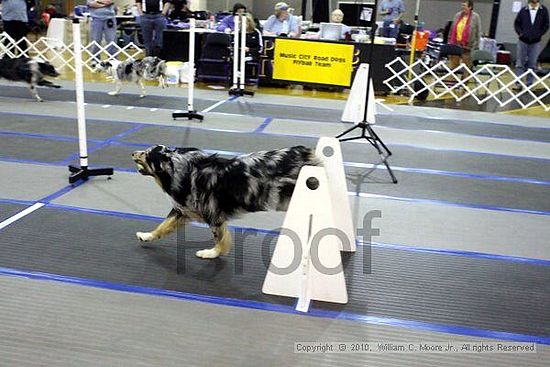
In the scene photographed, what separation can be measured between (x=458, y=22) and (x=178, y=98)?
20.5 feet

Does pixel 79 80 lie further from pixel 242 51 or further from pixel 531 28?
pixel 531 28

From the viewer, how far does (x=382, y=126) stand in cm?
754

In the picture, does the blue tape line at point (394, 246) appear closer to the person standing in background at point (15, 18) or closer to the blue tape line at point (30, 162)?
the blue tape line at point (30, 162)

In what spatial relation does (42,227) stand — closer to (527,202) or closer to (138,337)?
(138,337)

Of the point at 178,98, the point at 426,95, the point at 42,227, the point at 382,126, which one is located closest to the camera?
the point at 42,227

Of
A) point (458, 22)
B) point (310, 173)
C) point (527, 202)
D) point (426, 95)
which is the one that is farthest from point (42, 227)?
point (458, 22)

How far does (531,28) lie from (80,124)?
9.59 meters

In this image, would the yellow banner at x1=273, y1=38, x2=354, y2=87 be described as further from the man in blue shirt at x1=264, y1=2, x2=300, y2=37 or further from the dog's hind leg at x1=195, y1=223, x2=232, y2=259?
the dog's hind leg at x1=195, y1=223, x2=232, y2=259

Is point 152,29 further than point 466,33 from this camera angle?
No

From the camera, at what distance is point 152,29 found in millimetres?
11078

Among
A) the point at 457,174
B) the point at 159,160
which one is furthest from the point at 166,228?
the point at 457,174

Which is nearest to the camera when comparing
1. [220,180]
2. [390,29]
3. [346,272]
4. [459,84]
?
[220,180]

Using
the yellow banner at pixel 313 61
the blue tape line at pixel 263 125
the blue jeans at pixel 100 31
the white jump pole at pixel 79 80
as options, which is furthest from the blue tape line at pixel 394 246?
the blue jeans at pixel 100 31

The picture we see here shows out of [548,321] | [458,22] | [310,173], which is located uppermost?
[458,22]
